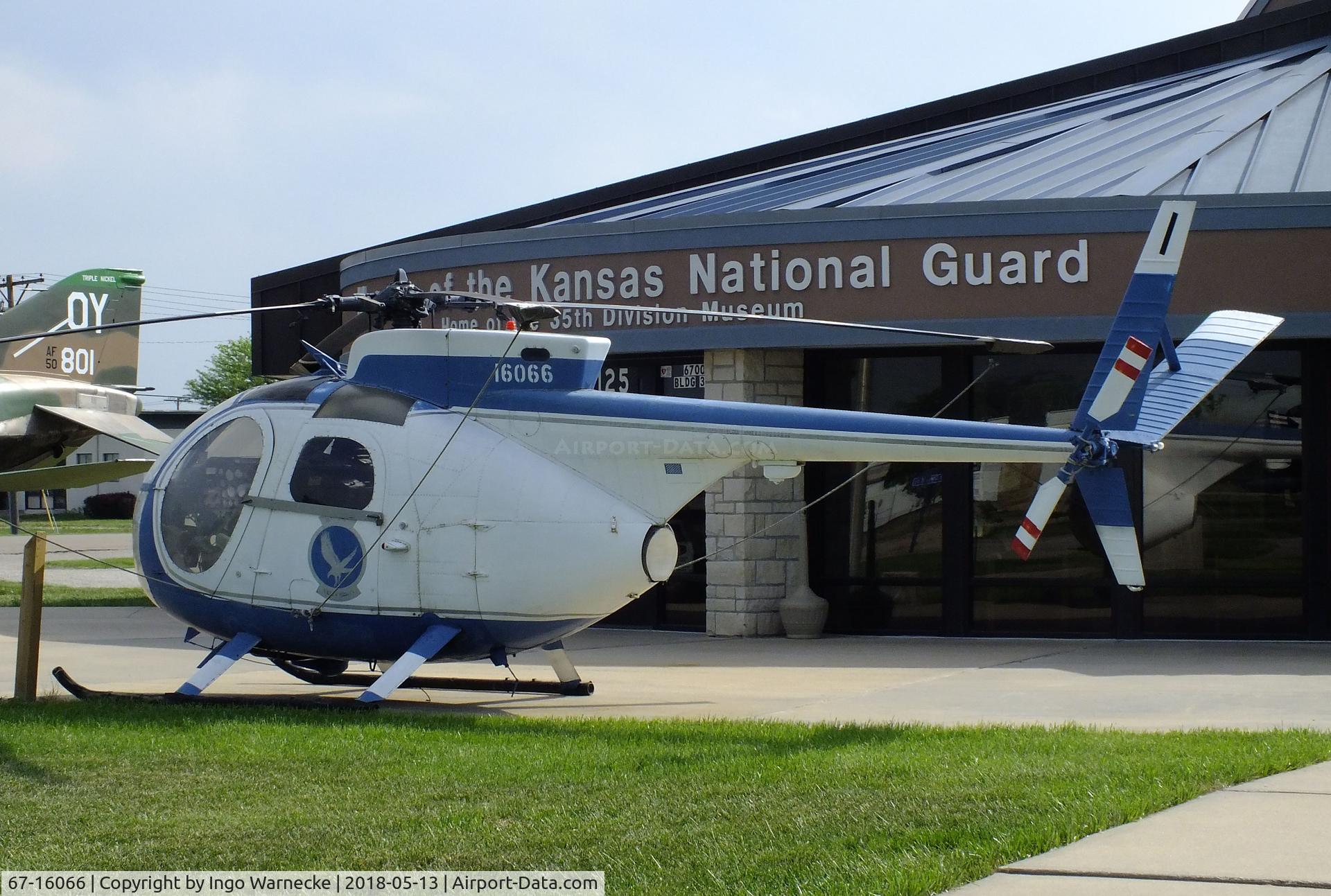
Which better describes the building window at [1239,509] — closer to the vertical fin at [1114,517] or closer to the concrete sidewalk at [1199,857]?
the vertical fin at [1114,517]

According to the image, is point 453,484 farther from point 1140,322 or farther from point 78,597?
point 78,597

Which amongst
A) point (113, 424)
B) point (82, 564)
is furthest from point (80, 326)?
point (82, 564)

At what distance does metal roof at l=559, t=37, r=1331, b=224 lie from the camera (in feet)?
51.8

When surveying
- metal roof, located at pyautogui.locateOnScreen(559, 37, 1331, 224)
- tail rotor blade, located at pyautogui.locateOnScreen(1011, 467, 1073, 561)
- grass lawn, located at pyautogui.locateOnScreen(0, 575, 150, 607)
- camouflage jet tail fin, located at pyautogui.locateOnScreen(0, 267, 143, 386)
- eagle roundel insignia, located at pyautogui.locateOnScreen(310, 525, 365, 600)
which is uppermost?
metal roof, located at pyautogui.locateOnScreen(559, 37, 1331, 224)

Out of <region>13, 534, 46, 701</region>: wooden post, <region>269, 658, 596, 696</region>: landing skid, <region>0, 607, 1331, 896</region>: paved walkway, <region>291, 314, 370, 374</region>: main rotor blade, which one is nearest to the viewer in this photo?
<region>0, 607, 1331, 896</region>: paved walkway

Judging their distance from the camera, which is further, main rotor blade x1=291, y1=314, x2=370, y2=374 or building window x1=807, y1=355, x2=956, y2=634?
building window x1=807, y1=355, x2=956, y2=634

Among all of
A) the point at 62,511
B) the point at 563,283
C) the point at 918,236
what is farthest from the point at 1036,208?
the point at 62,511

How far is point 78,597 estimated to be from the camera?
21.2 meters

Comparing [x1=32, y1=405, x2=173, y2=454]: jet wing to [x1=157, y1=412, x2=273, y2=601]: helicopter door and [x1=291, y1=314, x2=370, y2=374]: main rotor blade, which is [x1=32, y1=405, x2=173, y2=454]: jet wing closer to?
[x1=291, y1=314, x2=370, y2=374]: main rotor blade

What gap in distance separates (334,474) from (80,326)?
547 inches

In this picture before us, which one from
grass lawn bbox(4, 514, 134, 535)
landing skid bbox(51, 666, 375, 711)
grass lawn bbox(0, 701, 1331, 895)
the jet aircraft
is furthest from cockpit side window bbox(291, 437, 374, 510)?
grass lawn bbox(4, 514, 134, 535)

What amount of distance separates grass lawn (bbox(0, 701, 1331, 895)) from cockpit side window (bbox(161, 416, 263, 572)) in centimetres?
157

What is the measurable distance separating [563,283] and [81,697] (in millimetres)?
7124

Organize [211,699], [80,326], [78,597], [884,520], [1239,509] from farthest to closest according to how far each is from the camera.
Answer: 1. [80,326]
2. [78,597]
3. [884,520]
4. [1239,509]
5. [211,699]
